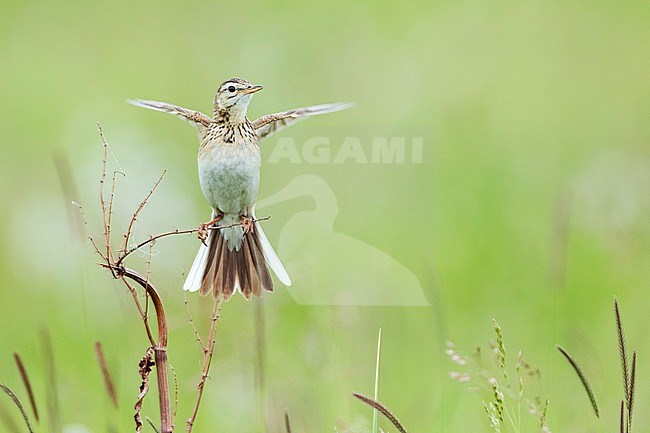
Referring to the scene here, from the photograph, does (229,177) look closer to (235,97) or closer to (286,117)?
(235,97)

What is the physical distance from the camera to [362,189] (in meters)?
7.51

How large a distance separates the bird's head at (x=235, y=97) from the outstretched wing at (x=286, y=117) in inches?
7.4

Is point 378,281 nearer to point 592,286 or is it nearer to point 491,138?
point 592,286

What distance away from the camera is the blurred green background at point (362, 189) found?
4.45m

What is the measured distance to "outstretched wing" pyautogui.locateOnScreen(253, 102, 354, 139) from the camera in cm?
214

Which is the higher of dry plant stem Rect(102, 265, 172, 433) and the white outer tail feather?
the white outer tail feather

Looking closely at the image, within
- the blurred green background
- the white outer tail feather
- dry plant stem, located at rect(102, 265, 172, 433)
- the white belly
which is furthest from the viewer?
the blurred green background

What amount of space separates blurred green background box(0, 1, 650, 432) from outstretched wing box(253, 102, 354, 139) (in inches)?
20.4

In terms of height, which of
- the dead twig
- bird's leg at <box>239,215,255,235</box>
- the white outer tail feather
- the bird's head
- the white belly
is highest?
the bird's head

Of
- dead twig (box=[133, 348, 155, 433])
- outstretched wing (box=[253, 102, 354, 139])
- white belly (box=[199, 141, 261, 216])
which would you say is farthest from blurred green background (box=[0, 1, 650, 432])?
dead twig (box=[133, 348, 155, 433])

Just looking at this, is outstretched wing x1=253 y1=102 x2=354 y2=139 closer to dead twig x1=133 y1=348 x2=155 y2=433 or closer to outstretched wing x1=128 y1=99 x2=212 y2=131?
outstretched wing x1=128 y1=99 x2=212 y2=131

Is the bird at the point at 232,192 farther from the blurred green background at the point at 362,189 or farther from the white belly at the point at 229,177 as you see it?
the blurred green background at the point at 362,189

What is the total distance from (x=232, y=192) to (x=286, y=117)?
0.42 m

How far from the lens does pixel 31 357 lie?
5.79 m
